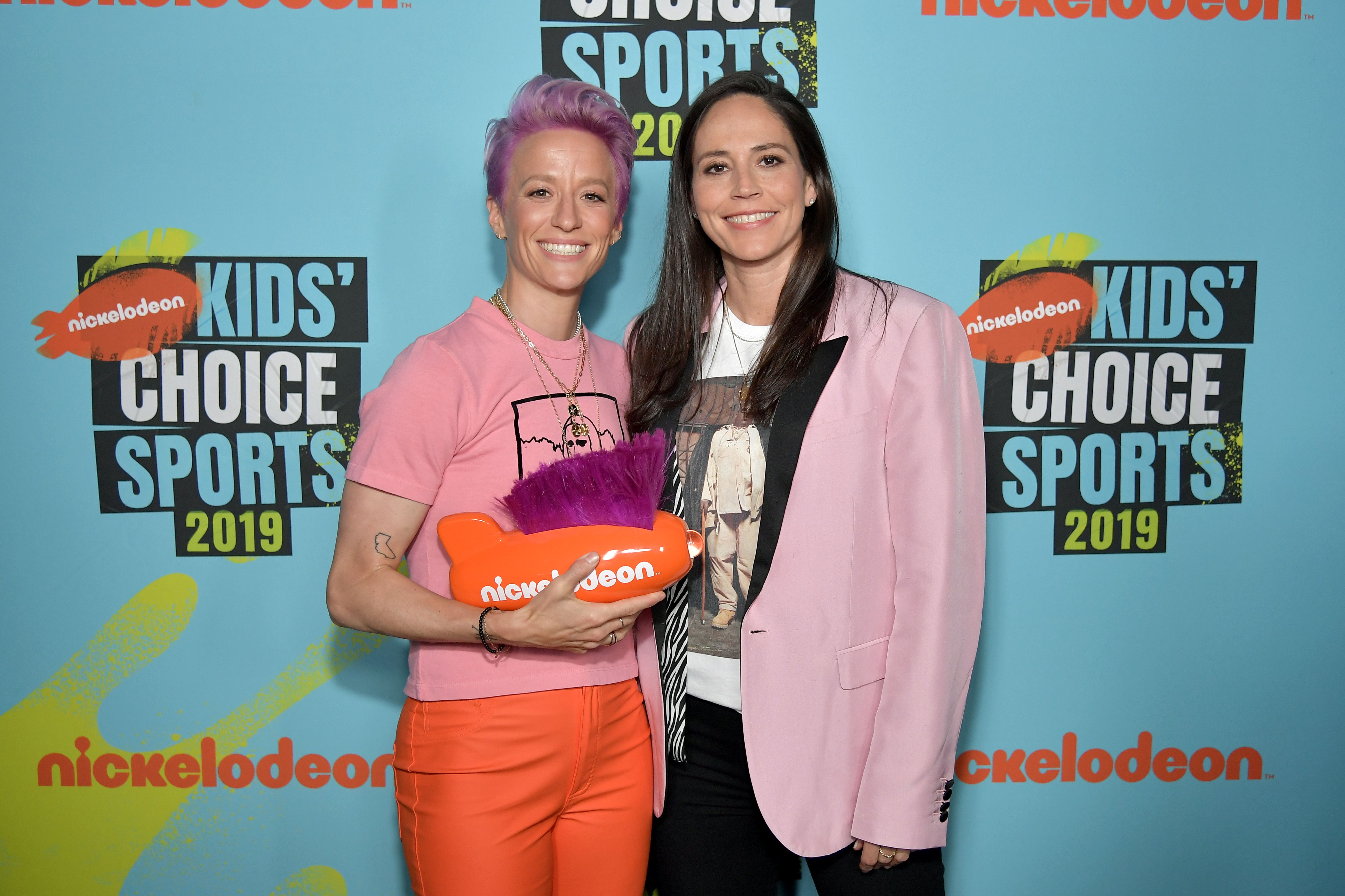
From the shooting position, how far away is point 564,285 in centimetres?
133

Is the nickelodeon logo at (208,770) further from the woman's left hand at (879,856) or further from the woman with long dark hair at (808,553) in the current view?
the woman's left hand at (879,856)

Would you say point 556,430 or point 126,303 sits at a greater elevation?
point 126,303

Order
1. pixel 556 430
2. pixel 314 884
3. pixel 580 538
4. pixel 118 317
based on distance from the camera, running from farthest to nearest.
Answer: pixel 314 884 → pixel 118 317 → pixel 556 430 → pixel 580 538

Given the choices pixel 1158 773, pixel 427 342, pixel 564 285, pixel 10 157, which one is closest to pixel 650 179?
pixel 564 285

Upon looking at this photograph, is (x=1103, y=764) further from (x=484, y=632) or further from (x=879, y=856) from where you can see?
(x=484, y=632)

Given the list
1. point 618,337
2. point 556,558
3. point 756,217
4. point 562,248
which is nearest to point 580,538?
point 556,558

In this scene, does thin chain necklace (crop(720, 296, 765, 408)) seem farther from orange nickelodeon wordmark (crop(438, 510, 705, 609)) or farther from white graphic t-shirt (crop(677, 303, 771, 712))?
orange nickelodeon wordmark (crop(438, 510, 705, 609))

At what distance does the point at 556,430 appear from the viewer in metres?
1.28

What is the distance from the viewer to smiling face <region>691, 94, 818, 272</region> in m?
1.33

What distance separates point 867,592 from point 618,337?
0.89 metres

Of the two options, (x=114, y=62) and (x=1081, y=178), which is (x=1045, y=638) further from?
(x=114, y=62)

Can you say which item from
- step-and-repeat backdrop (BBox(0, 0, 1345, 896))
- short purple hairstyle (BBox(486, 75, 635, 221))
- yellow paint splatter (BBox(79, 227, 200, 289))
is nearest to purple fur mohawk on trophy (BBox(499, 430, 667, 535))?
short purple hairstyle (BBox(486, 75, 635, 221))

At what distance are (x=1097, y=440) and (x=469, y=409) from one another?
1.45 meters

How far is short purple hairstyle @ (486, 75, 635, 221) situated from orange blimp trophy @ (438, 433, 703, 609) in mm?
545
